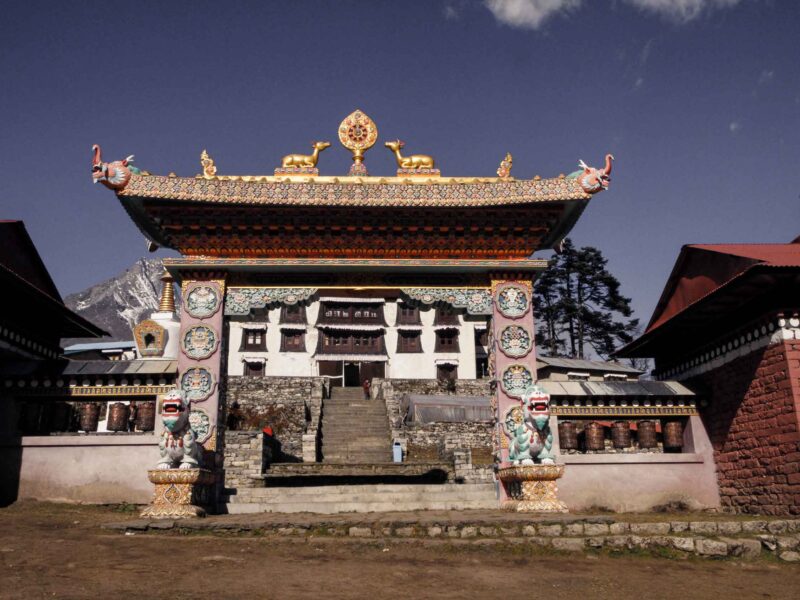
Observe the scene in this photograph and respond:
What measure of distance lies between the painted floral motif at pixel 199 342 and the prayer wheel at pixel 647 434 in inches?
372

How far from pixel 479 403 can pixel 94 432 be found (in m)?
20.8

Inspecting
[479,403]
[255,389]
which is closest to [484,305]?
[479,403]

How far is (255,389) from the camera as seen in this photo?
123 ft

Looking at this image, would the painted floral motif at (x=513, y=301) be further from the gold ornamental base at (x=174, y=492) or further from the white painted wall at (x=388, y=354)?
the white painted wall at (x=388, y=354)

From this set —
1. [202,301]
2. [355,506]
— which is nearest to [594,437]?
[355,506]

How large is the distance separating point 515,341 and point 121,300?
182 metres

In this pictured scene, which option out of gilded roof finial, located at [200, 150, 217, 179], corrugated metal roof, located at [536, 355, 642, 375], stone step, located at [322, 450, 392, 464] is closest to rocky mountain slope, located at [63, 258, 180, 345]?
corrugated metal roof, located at [536, 355, 642, 375]

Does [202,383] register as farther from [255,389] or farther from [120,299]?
[120,299]

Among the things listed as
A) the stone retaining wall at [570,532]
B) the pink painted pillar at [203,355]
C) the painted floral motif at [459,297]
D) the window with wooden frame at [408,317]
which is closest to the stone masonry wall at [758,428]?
the stone retaining wall at [570,532]

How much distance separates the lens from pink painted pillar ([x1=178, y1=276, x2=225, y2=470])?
13492 millimetres

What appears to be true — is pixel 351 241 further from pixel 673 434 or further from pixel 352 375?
pixel 352 375

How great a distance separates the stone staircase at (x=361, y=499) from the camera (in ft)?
42.2

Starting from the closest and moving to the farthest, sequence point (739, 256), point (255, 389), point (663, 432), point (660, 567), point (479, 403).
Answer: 1. point (660, 567)
2. point (739, 256)
3. point (663, 432)
4. point (479, 403)
5. point (255, 389)

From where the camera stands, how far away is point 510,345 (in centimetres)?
1431
